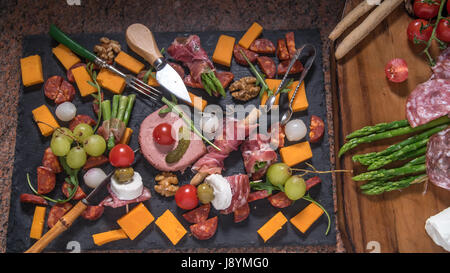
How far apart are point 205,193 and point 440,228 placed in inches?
39.1

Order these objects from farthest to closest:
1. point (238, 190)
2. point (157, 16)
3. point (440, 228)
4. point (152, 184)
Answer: point (157, 16) < point (152, 184) < point (238, 190) < point (440, 228)

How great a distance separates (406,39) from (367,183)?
0.72 m

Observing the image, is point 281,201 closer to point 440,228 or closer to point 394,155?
point 394,155

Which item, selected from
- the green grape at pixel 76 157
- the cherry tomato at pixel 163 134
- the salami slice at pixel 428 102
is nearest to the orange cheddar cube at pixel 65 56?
the green grape at pixel 76 157

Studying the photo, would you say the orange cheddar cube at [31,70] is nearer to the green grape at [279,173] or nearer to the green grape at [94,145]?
the green grape at [94,145]

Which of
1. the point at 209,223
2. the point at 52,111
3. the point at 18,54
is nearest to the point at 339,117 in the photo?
the point at 209,223

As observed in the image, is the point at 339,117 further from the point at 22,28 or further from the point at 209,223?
the point at 22,28

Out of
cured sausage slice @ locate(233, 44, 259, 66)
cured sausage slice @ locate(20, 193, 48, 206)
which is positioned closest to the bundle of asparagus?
cured sausage slice @ locate(233, 44, 259, 66)

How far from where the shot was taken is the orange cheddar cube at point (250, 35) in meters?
1.90

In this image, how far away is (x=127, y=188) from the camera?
1703 millimetres

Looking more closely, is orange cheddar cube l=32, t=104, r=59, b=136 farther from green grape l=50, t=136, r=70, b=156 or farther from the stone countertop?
the stone countertop

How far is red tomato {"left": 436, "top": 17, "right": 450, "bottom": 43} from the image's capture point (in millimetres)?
1745

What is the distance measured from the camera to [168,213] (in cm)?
177

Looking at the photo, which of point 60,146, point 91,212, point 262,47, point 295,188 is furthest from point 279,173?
point 60,146
